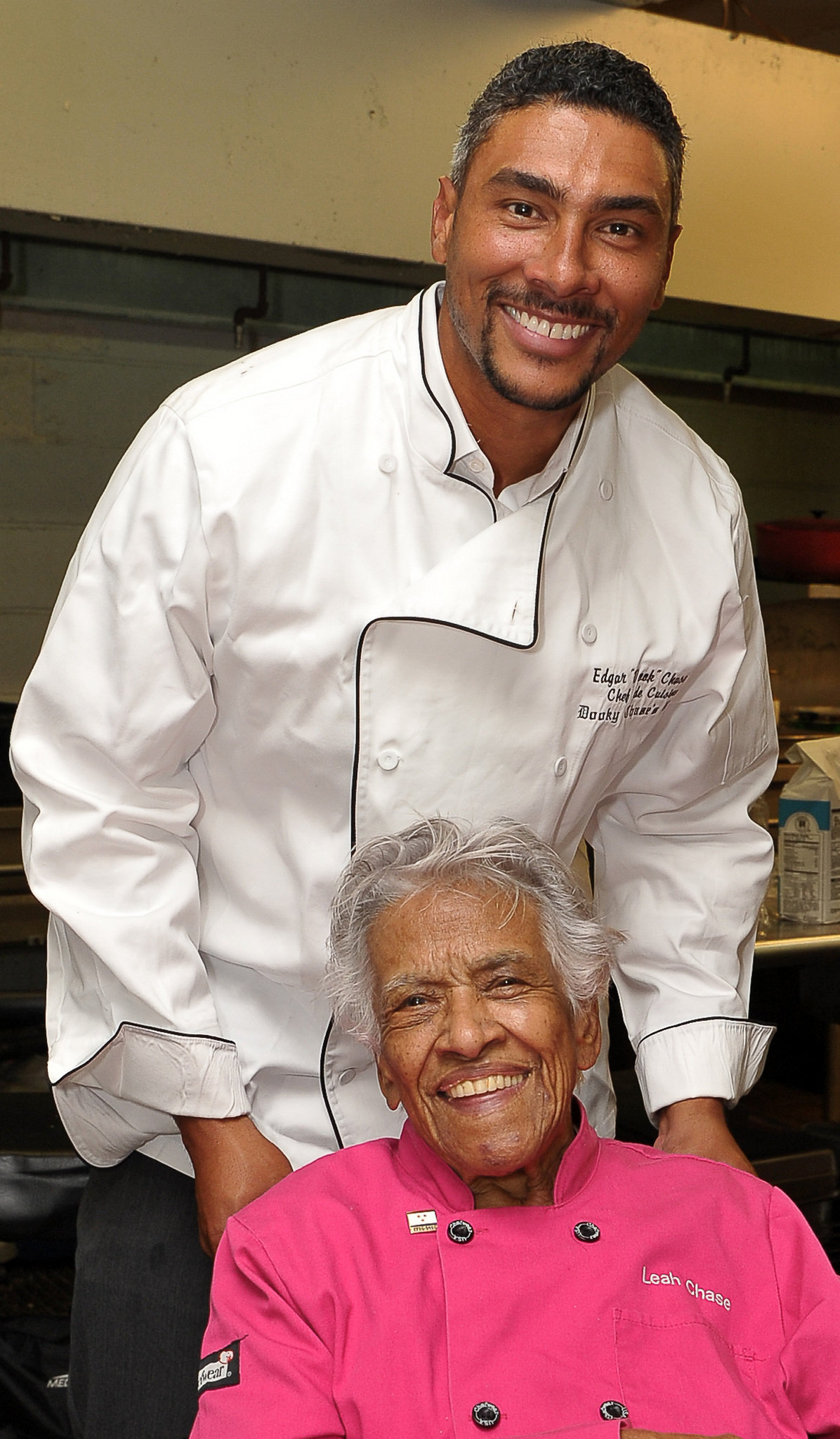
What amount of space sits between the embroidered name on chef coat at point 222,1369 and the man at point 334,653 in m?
0.13

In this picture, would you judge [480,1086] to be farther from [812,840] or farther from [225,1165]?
[812,840]

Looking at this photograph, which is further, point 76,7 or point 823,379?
point 823,379

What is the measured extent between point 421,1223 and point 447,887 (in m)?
0.30

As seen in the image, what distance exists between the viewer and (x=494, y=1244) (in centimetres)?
128

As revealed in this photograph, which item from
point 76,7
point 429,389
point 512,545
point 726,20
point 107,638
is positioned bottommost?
point 107,638

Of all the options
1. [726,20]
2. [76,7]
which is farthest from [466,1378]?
[726,20]

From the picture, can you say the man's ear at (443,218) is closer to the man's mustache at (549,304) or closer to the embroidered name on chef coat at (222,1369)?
the man's mustache at (549,304)

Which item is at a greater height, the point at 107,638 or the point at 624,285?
the point at 624,285

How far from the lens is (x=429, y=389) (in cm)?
143

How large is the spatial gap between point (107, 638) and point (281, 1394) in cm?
68

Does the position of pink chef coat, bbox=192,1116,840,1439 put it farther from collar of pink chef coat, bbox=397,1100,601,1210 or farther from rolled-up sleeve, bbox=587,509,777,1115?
rolled-up sleeve, bbox=587,509,777,1115

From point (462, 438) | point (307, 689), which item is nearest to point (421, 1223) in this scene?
point (307, 689)

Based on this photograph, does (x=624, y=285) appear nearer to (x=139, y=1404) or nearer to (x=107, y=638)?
(x=107, y=638)

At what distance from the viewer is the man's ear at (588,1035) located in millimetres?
1388
